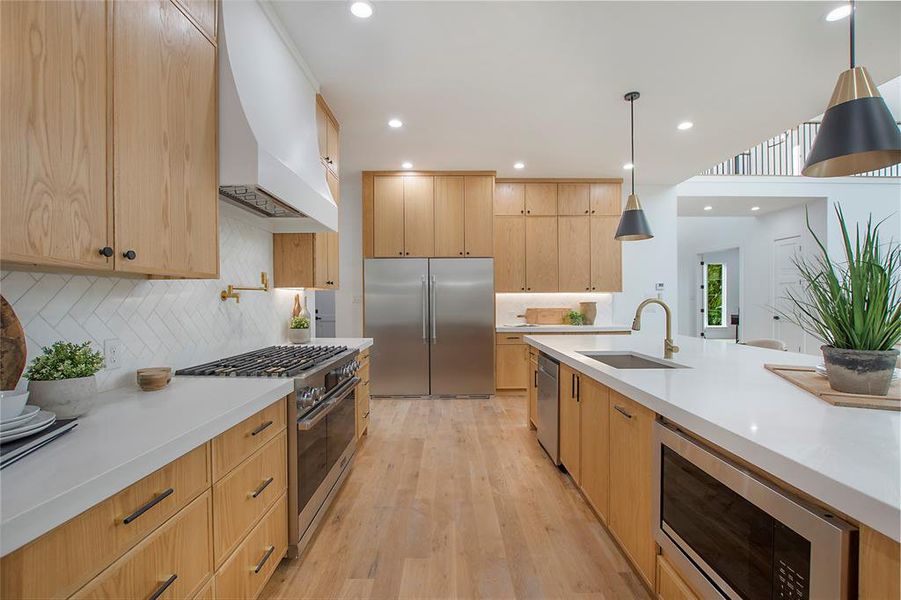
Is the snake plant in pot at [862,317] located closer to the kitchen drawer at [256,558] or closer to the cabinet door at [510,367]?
the kitchen drawer at [256,558]

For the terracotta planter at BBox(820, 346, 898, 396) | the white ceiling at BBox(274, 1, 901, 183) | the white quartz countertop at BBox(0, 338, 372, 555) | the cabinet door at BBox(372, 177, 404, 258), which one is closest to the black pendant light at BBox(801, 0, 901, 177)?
the terracotta planter at BBox(820, 346, 898, 396)

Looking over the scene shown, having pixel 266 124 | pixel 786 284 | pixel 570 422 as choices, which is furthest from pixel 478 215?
pixel 786 284

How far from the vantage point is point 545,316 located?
518 cm

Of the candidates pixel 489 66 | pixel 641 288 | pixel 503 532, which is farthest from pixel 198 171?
pixel 641 288

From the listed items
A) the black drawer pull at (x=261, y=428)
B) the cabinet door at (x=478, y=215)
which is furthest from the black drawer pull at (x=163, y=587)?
the cabinet door at (x=478, y=215)

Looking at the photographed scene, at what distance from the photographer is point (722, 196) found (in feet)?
18.4

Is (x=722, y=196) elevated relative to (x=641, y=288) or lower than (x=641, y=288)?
elevated

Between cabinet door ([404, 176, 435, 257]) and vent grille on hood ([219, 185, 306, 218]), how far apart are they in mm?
2384

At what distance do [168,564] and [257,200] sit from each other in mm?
1602

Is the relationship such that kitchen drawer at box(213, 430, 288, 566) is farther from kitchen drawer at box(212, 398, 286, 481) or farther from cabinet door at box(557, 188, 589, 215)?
cabinet door at box(557, 188, 589, 215)

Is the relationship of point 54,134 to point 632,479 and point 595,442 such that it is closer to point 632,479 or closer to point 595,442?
point 632,479

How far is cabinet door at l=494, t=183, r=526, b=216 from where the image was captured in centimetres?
507

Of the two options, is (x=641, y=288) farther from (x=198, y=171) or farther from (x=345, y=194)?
(x=198, y=171)

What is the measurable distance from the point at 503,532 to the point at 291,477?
111cm
